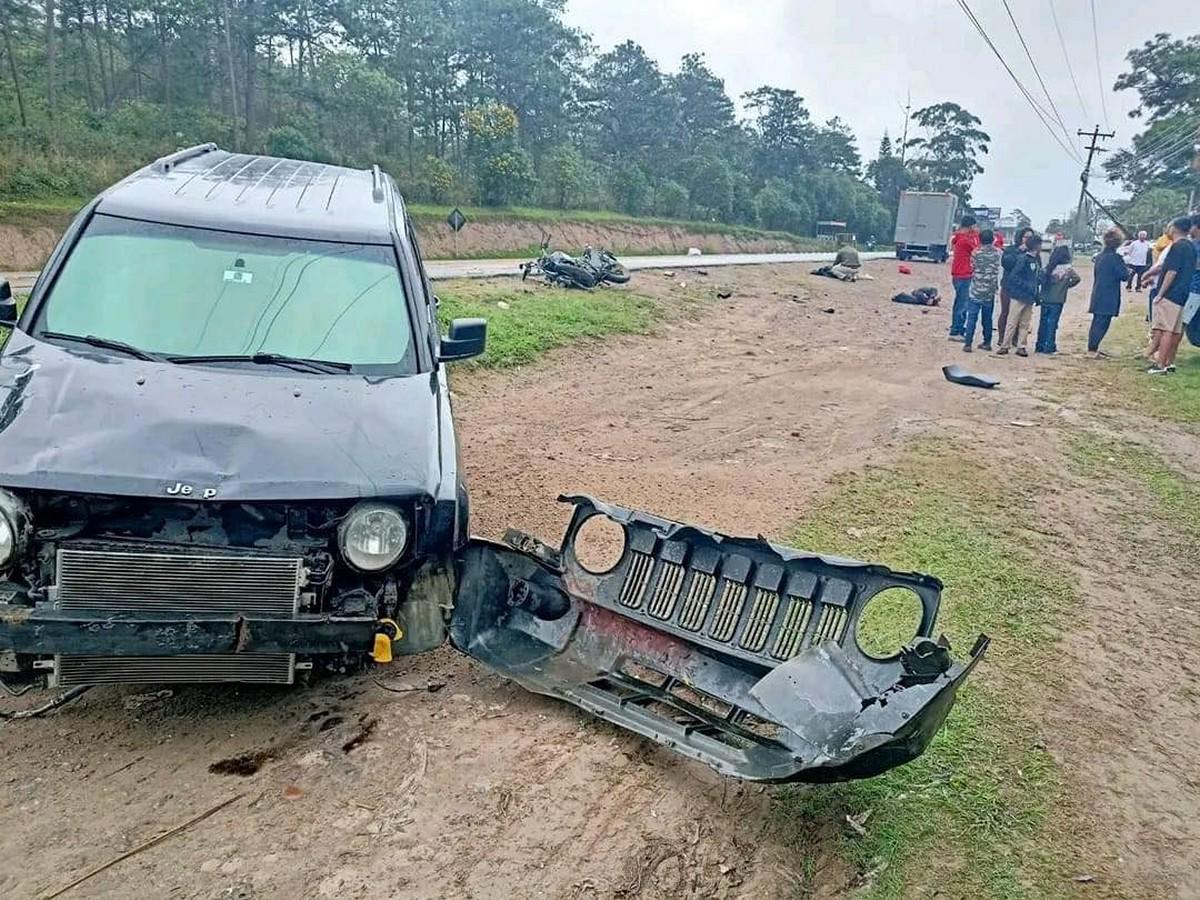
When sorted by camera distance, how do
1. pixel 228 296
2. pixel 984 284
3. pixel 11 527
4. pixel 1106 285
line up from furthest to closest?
pixel 984 284, pixel 1106 285, pixel 228 296, pixel 11 527

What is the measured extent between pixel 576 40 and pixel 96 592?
46.7m

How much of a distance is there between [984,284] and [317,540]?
40.3ft

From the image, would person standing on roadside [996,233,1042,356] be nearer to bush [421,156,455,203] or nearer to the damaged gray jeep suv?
the damaged gray jeep suv

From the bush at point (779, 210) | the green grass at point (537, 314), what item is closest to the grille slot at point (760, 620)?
the green grass at point (537, 314)

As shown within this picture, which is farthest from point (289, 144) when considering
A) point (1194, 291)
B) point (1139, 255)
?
point (1194, 291)

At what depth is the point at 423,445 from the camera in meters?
3.49

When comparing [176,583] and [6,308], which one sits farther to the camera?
[6,308]

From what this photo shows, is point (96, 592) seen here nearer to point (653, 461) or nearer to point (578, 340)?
point (653, 461)

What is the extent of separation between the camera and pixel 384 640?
317 centimetres

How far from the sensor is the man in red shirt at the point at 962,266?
1399cm

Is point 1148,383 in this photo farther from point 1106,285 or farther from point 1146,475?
point 1146,475

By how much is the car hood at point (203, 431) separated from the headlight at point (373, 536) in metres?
0.08

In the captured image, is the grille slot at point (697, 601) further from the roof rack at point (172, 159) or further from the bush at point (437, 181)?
the bush at point (437, 181)

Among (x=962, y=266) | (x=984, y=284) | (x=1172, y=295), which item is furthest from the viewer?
(x=962, y=266)
